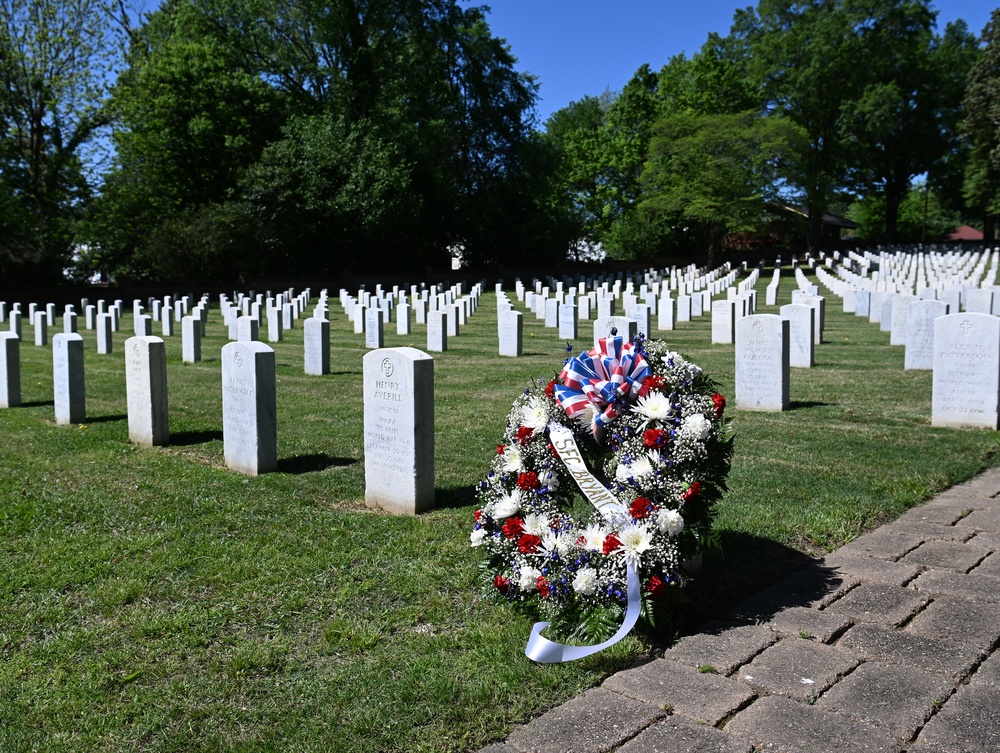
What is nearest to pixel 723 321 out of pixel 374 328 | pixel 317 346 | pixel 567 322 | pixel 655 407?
pixel 567 322

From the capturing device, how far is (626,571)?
13.5ft

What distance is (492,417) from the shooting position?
394 inches

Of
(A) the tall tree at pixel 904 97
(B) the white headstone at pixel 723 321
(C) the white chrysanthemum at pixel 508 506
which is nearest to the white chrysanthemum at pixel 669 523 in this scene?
(C) the white chrysanthemum at pixel 508 506

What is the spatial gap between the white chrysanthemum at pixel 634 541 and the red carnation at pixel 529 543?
17.2 inches

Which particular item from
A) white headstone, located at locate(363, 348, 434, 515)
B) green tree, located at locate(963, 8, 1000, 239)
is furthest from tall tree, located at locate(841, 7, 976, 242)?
white headstone, located at locate(363, 348, 434, 515)

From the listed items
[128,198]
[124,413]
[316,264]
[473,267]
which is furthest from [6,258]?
[124,413]

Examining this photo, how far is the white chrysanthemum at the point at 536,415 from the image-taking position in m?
4.66

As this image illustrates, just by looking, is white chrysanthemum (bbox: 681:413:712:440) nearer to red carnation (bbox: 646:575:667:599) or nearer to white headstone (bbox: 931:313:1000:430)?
red carnation (bbox: 646:575:667:599)

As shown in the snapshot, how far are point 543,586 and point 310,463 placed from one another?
4.12 meters

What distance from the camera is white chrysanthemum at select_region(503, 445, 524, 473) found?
471 centimetres

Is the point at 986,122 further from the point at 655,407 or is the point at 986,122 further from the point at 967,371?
the point at 655,407

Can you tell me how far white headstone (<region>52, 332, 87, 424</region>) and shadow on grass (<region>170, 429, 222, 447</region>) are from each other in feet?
5.47

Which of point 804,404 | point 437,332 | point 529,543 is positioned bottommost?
point 529,543

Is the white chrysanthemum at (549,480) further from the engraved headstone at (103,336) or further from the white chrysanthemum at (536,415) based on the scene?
the engraved headstone at (103,336)
